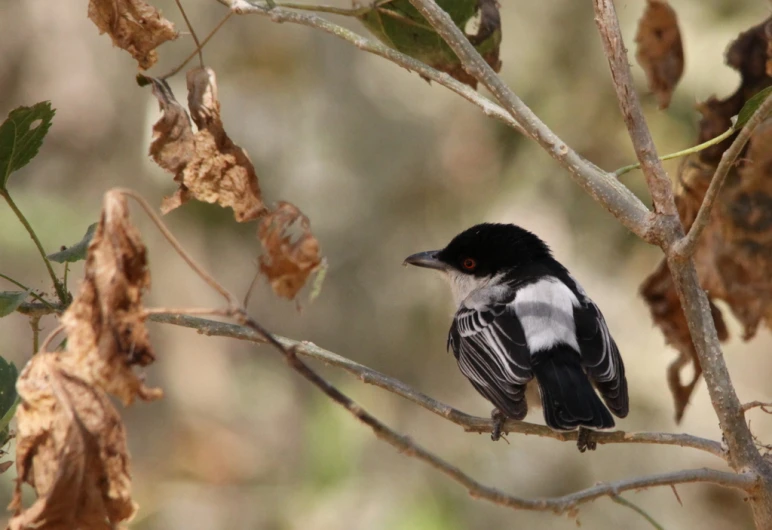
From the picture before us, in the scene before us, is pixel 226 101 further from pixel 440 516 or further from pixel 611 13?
pixel 611 13

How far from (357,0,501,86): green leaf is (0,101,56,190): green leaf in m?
1.30

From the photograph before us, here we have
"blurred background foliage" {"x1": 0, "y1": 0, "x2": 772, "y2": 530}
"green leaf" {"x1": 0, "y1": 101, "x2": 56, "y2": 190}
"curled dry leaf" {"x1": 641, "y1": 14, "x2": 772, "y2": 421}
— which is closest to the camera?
"green leaf" {"x1": 0, "y1": 101, "x2": 56, "y2": 190}

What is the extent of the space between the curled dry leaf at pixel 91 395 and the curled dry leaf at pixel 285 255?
33 centimetres

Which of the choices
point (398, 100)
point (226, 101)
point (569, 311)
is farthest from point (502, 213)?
point (569, 311)

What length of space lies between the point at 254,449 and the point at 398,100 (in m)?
4.22

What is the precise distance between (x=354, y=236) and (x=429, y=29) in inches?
253

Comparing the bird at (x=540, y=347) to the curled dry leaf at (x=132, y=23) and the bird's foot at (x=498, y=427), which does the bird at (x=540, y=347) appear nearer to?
the bird's foot at (x=498, y=427)

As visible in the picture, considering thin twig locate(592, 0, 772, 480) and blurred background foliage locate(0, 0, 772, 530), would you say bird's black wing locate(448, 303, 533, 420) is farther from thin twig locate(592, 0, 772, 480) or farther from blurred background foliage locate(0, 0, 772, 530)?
blurred background foliage locate(0, 0, 772, 530)

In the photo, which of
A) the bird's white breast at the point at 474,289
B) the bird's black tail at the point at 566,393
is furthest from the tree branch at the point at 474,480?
the bird's white breast at the point at 474,289

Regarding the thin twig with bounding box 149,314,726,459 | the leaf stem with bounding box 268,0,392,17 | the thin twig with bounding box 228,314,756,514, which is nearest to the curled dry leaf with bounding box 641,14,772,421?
the thin twig with bounding box 149,314,726,459

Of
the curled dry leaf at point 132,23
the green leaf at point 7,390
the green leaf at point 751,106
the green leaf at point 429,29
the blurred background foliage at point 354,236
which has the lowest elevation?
the green leaf at point 7,390

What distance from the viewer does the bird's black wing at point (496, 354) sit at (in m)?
3.99

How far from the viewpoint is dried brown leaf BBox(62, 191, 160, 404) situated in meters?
1.97

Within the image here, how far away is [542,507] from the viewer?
248 centimetres
